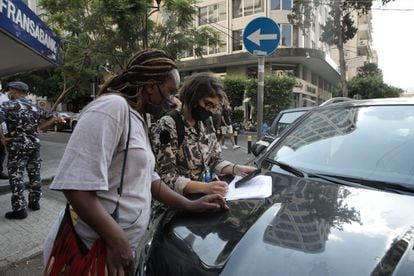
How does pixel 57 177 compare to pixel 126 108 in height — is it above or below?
below

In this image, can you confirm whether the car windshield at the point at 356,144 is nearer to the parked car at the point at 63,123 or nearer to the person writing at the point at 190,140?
the person writing at the point at 190,140

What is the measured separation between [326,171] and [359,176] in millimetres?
203

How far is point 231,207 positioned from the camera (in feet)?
6.64

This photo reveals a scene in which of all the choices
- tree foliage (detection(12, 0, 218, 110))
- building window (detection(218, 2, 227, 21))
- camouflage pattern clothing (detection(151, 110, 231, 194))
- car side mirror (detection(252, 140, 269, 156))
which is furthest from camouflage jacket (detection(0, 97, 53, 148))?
building window (detection(218, 2, 227, 21))

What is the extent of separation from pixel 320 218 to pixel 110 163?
→ 0.92 m

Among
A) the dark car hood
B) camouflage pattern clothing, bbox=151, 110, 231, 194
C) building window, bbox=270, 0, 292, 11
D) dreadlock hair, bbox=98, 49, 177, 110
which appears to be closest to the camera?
the dark car hood

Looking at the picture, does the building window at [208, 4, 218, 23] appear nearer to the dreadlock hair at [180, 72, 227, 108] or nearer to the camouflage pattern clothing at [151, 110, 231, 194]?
the camouflage pattern clothing at [151, 110, 231, 194]

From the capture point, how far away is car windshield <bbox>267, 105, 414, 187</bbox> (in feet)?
8.02

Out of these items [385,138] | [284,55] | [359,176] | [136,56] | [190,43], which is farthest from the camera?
[284,55]

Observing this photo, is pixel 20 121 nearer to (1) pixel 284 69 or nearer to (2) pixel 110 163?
(2) pixel 110 163

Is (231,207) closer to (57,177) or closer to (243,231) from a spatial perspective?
(243,231)

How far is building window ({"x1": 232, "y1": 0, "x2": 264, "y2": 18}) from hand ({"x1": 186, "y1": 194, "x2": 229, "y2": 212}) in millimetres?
31070

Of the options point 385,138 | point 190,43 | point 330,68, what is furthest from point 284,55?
point 385,138

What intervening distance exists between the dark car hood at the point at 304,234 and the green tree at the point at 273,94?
923 inches
